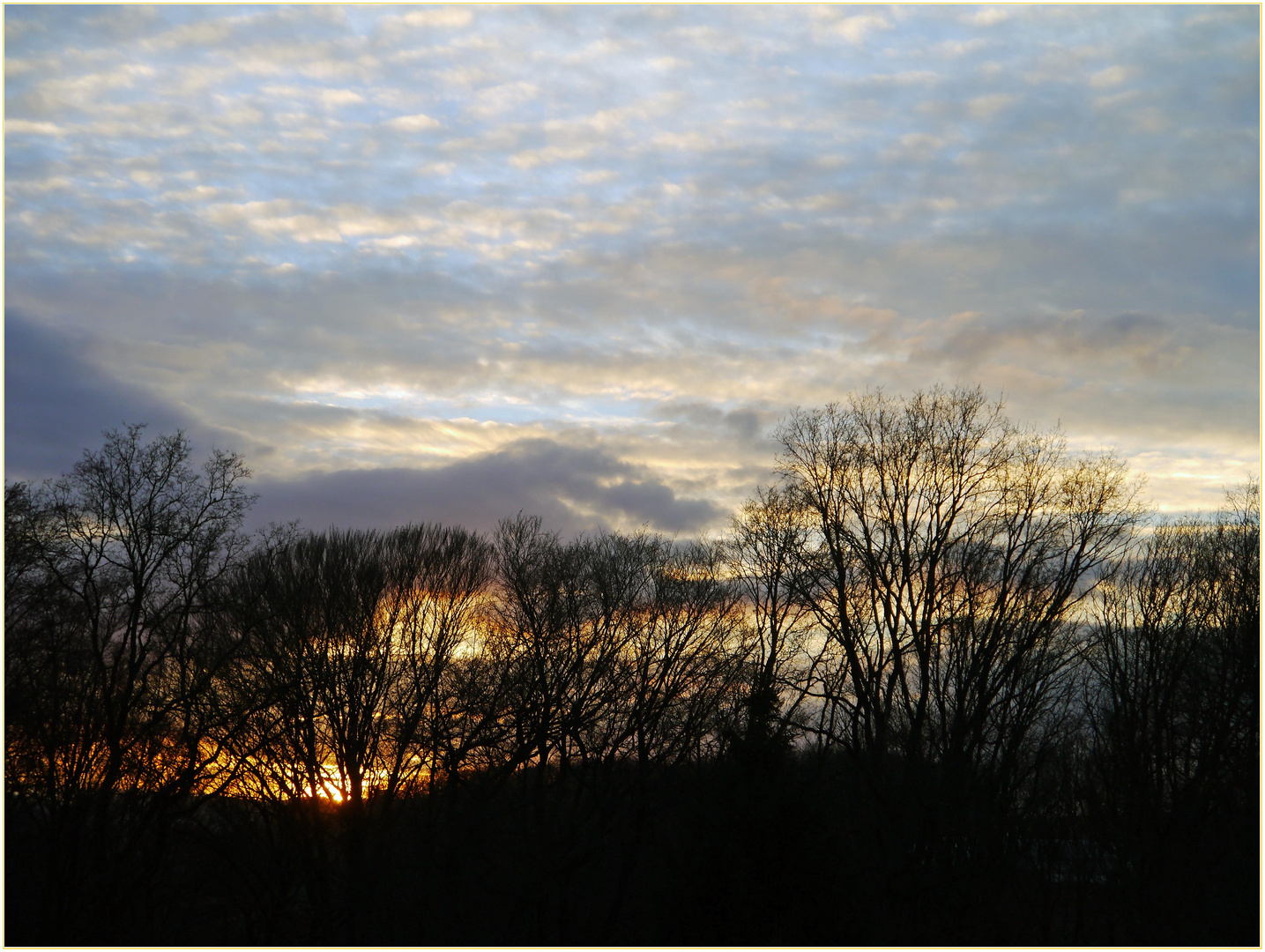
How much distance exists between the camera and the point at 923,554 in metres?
29.2

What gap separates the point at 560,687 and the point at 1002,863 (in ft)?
58.1

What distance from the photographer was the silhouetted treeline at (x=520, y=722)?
27156 mm

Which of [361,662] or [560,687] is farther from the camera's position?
[560,687]

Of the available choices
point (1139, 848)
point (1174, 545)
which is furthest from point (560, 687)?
point (1174, 545)

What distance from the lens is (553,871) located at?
109 feet

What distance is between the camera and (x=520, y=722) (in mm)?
33438

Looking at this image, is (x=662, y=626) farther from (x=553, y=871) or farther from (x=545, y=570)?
(x=553, y=871)

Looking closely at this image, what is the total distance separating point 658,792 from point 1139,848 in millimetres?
18215

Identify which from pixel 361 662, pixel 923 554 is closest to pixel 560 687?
pixel 361 662

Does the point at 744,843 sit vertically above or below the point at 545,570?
below

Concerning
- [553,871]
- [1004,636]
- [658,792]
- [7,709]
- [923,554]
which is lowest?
[553,871]

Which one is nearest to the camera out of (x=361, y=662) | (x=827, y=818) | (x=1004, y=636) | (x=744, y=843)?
(x=744, y=843)

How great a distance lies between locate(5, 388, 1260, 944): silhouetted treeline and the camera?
89.1 feet

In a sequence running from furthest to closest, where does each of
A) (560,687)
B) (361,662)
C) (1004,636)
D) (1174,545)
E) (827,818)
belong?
(560,687)
(1174,545)
(361,662)
(1004,636)
(827,818)
